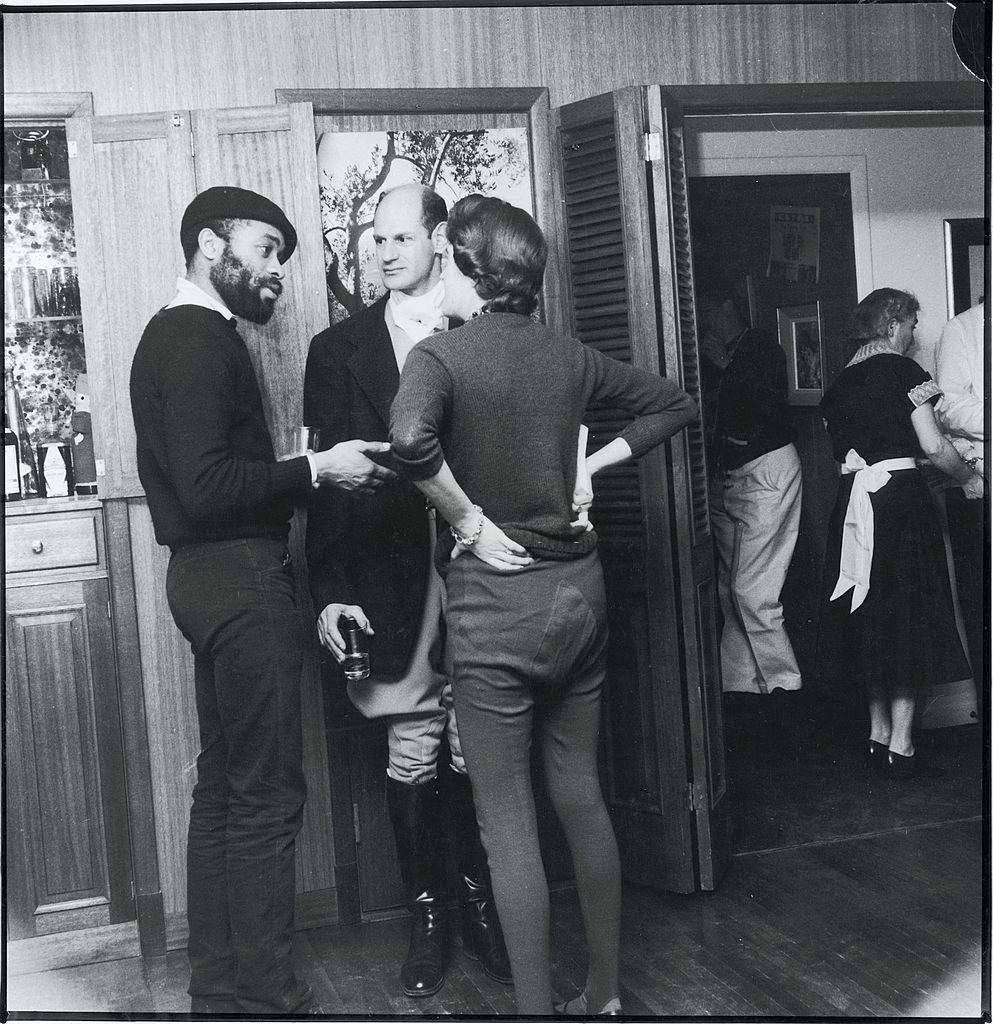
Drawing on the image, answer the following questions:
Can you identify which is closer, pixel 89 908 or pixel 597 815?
pixel 597 815

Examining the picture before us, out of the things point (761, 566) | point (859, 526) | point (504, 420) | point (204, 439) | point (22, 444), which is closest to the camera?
point (504, 420)

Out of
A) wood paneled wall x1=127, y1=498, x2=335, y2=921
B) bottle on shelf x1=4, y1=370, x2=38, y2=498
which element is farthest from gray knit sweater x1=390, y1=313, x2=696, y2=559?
bottle on shelf x1=4, y1=370, x2=38, y2=498

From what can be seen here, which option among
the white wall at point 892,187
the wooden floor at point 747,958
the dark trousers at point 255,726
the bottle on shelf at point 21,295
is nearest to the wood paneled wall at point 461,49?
the bottle on shelf at point 21,295

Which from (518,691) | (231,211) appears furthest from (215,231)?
(518,691)

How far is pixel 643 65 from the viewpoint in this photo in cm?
315

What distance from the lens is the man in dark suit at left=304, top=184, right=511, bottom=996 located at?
8.87 ft

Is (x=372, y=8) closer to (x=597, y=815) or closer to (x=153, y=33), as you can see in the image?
(x=153, y=33)

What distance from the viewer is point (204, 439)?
2268mm

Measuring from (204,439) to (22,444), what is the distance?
1.18 meters

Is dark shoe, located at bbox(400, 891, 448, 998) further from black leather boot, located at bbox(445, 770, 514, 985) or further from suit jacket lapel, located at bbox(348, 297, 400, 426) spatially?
suit jacket lapel, located at bbox(348, 297, 400, 426)

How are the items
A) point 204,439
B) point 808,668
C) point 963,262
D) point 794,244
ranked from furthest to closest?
point 794,244 < point 808,668 < point 963,262 < point 204,439

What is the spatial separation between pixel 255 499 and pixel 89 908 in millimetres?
1340

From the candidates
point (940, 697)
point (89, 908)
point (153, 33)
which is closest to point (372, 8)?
point (153, 33)

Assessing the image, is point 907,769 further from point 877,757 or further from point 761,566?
point 761,566
